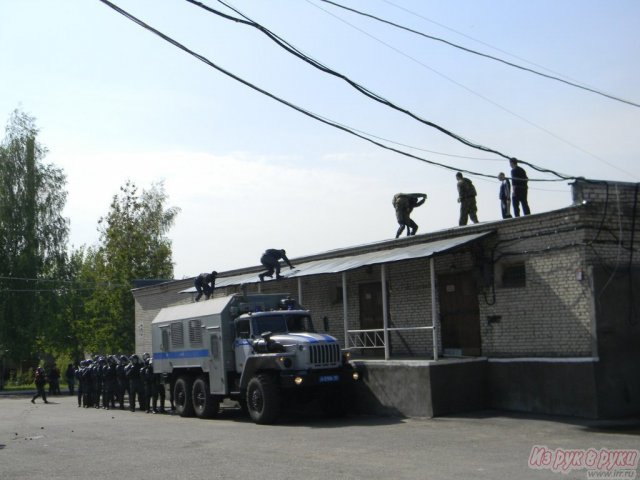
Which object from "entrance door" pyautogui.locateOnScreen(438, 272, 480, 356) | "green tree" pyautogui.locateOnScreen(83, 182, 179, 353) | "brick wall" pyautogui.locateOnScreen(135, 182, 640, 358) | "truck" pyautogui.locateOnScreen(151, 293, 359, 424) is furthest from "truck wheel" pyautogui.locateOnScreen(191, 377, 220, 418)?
"green tree" pyautogui.locateOnScreen(83, 182, 179, 353)

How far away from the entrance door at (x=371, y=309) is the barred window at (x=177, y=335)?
495 cm

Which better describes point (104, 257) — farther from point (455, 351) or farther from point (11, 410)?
point (455, 351)

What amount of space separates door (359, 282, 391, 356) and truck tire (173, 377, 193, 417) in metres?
4.94

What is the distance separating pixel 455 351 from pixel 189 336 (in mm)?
7018

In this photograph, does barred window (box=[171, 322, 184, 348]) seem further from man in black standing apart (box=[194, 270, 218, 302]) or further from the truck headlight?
the truck headlight

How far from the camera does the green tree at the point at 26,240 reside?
47781mm

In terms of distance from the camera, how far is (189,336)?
20703 mm

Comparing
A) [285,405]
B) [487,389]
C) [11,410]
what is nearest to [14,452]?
[285,405]

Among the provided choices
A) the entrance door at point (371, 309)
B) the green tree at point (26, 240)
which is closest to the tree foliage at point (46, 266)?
the green tree at point (26, 240)

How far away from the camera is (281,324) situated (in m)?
18.5

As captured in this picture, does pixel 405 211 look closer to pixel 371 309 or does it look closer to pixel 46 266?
pixel 371 309

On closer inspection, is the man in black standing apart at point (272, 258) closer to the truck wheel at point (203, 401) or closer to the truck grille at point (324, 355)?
the truck wheel at point (203, 401)

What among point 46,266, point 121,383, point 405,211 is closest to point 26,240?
point 46,266

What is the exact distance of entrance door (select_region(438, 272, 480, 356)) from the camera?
58.5ft
